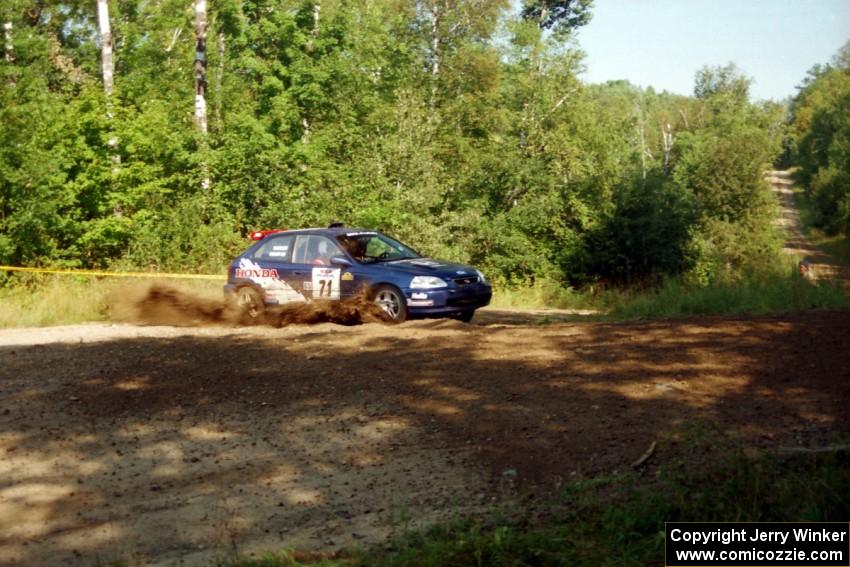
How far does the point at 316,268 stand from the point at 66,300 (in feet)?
21.1

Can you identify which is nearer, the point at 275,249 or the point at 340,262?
the point at 340,262

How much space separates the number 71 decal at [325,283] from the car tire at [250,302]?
112cm

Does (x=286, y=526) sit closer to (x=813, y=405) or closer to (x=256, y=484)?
(x=256, y=484)

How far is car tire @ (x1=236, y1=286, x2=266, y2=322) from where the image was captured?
1681 centimetres

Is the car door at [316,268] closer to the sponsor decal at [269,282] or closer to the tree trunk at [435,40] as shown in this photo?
the sponsor decal at [269,282]

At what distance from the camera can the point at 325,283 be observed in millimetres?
16234

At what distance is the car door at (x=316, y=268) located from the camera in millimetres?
16156

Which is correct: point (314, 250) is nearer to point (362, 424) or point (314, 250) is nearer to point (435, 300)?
point (435, 300)

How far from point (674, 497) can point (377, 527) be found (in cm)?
180

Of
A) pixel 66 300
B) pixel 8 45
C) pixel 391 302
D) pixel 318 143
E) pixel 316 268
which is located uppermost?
pixel 8 45

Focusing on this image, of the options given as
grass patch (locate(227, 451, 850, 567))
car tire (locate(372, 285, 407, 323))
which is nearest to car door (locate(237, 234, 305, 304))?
car tire (locate(372, 285, 407, 323))

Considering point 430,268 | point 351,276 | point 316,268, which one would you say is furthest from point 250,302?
point 430,268

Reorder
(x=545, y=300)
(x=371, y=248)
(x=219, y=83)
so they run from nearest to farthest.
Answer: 1. (x=371, y=248)
2. (x=545, y=300)
3. (x=219, y=83)

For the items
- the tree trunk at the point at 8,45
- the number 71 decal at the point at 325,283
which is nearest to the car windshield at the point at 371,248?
the number 71 decal at the point at 325,283
